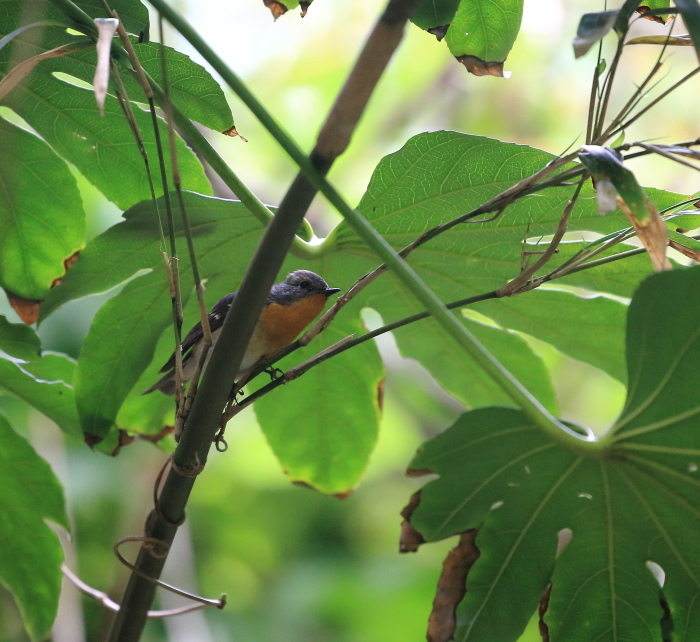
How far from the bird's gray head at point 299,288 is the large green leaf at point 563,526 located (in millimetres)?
536

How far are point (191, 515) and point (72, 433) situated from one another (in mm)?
2093

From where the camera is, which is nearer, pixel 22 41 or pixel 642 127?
pixel 22 41

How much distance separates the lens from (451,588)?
1713mm

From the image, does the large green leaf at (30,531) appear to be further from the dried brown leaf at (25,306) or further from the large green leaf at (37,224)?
the large green leaf at (37,224)

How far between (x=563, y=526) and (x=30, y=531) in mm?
1322

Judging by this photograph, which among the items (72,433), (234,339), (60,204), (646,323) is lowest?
(72,433)

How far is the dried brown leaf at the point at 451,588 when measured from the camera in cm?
167

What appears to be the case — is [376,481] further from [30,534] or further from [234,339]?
[234,339]

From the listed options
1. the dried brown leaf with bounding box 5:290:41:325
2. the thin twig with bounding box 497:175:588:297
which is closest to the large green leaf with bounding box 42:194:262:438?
the dried brown leaf with bounding box 5:290:41:325

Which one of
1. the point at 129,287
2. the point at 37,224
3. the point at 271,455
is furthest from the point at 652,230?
the point at 271,455

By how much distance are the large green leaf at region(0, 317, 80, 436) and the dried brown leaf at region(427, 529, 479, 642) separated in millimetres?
1023

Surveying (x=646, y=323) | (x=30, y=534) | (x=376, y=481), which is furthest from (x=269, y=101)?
(x=646, y=323)

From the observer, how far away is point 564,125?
17.4 ft

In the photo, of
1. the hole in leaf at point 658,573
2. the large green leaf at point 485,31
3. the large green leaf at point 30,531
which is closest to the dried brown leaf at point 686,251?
the large green leaf at point 485,31
